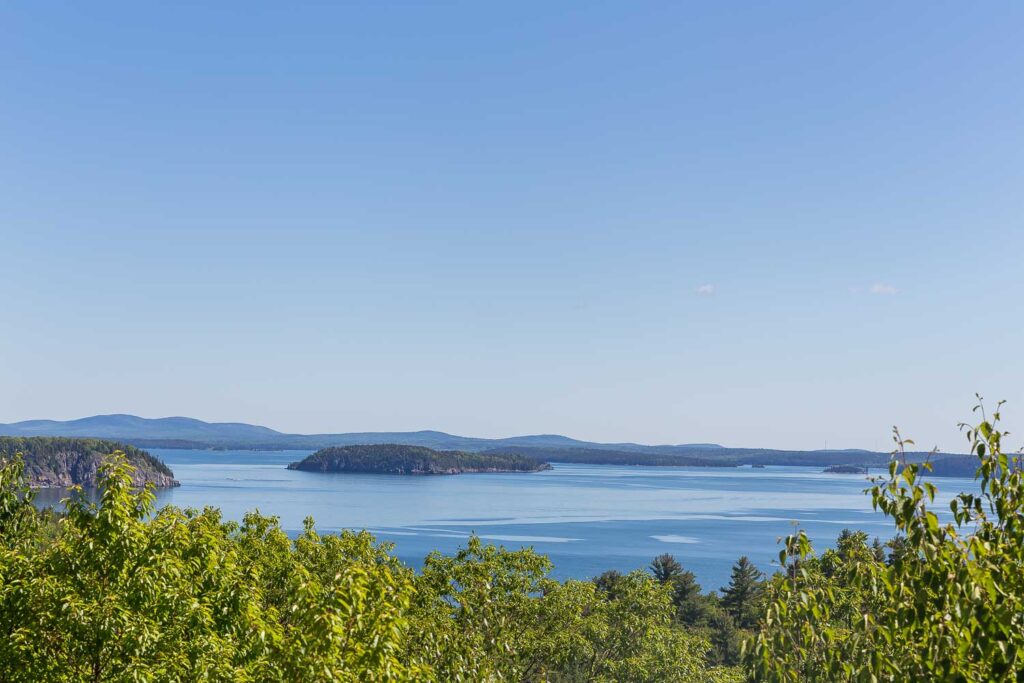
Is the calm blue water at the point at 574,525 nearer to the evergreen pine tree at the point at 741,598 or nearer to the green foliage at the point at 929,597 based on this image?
the evergreen pine tree at the point at 741,598

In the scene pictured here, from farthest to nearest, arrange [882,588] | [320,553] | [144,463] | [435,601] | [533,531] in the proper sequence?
[144,463]
[533,531]
[320,553]
[435,601]
[882,588]

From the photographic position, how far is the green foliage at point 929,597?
5.78 m

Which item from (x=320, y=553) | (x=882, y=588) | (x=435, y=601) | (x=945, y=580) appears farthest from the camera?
(x=320, y=553)

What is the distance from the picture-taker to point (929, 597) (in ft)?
20.9

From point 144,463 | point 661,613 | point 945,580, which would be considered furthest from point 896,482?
point 144,463

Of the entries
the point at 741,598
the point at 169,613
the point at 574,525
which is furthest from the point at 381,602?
the point at 574,525

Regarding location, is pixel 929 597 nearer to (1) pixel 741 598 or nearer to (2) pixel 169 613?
(2) pixel 169 613

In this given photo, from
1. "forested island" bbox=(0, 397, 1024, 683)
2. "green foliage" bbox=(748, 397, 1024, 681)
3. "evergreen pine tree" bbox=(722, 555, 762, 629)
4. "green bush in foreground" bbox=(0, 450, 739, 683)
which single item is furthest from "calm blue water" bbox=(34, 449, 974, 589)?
"green foliage" bbox=(748, 397, 1024, 681)

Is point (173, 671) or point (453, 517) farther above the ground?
point (173, 671)

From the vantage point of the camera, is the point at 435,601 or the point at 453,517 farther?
the point at 453,517

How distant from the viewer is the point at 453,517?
527 ft

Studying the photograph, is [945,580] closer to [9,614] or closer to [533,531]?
[9,614]

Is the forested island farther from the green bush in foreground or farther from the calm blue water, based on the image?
the calm blue water

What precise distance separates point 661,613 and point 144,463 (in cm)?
18967
